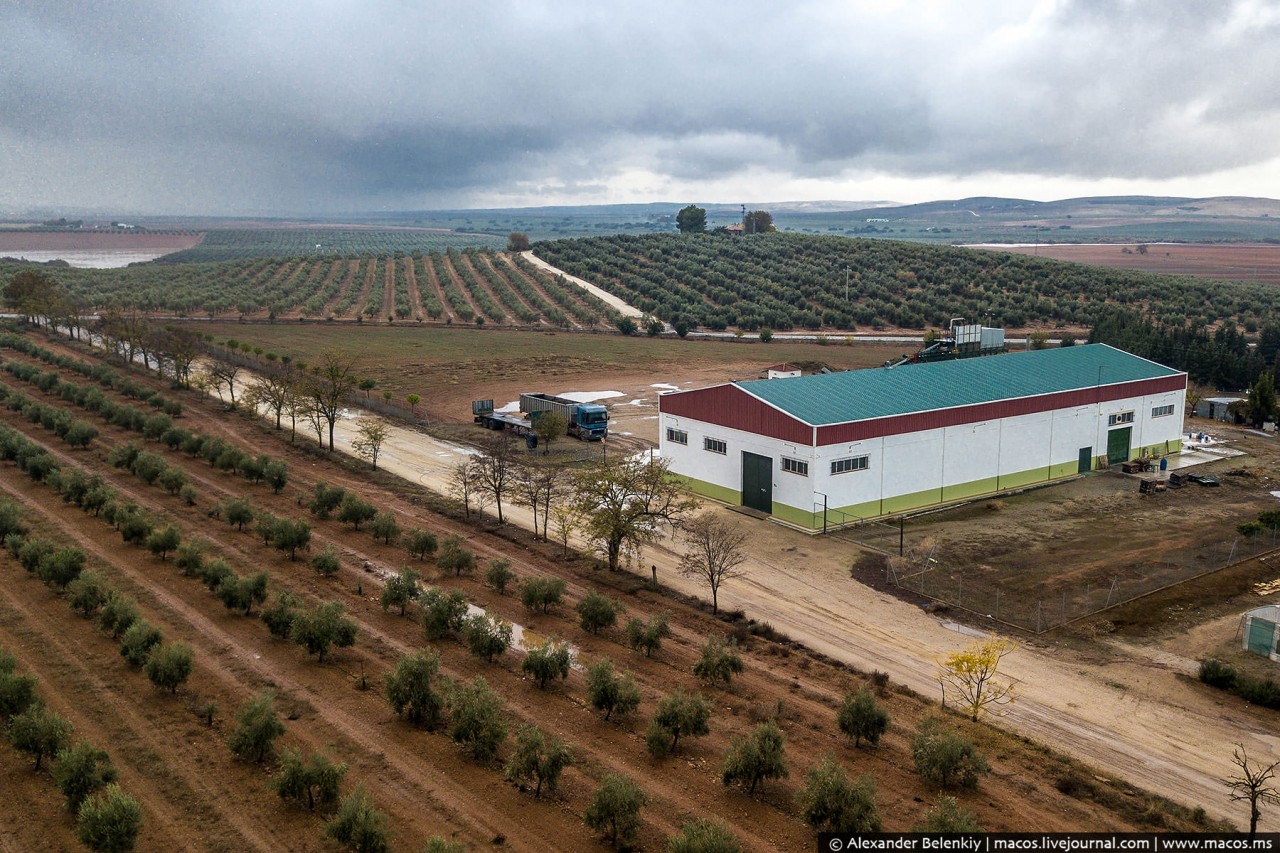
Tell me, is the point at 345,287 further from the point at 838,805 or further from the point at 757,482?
the point at 838,805

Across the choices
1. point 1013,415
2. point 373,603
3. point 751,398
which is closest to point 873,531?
point 751,398

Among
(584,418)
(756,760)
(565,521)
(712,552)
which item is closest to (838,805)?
(756,760)

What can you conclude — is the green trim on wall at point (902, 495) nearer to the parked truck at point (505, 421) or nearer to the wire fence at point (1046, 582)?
the wire fence at point (1046, 582)

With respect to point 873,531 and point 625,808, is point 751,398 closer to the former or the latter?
point 873,531

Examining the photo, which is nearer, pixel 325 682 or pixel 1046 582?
pixel 325 682

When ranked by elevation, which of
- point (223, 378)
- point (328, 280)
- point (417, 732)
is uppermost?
point (328, 280)

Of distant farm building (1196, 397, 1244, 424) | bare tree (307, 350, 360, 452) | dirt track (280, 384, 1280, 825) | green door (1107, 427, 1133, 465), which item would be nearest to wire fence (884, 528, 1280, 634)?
dirt track (280, 384, 1280, 825)

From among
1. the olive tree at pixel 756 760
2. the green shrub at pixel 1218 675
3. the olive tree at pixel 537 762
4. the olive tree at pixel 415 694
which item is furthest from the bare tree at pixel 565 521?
the green shrub at pixel 1218 675

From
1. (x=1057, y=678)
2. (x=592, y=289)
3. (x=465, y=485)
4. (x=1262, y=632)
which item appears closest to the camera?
(x=1057, y=678)
